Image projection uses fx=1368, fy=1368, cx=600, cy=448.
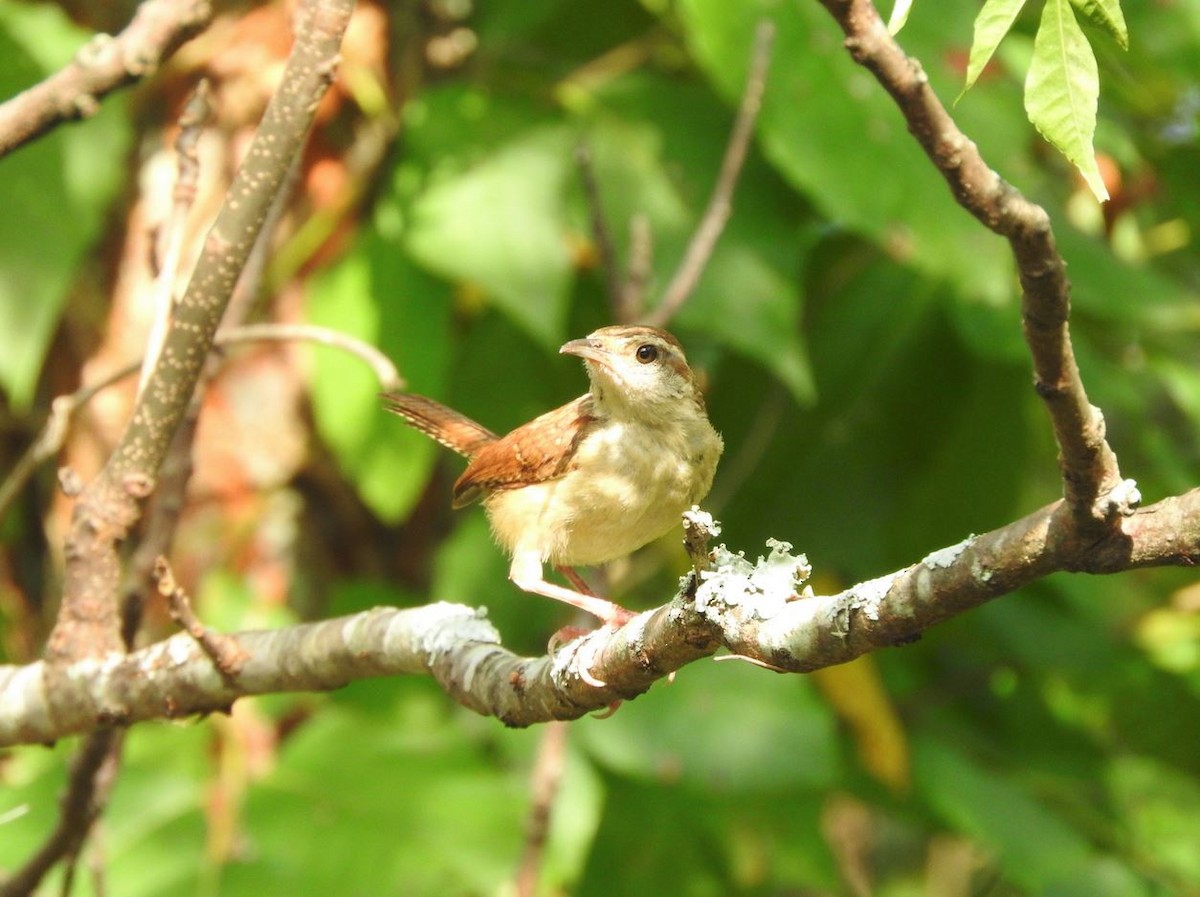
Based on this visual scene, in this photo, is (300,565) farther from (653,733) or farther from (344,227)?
(653,733)

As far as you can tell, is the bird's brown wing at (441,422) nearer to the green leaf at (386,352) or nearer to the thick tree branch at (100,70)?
the green leaf at (386,352)

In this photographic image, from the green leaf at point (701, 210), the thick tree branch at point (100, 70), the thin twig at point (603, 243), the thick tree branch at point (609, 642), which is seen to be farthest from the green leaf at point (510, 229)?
the thick tree branch at point (609, 642)

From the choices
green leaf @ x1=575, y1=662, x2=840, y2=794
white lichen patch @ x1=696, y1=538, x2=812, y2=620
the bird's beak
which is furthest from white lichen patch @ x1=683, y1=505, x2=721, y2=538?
green leaf @ x1=575, y1=662, x2=840, y2=794

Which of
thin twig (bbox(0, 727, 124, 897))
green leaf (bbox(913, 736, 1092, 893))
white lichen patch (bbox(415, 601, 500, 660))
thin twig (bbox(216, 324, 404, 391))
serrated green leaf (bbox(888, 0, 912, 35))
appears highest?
serrated green leaf (bbox(888, 0, 912, 35))

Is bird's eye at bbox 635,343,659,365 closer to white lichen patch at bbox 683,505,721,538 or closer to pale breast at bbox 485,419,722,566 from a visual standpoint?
pale breast at bbox 485,419,722,566

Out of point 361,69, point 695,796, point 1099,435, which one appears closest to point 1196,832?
point 695,796

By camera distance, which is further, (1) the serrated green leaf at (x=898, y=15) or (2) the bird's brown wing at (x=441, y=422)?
(2) the bird's brown wing at (x=441, y=422)
